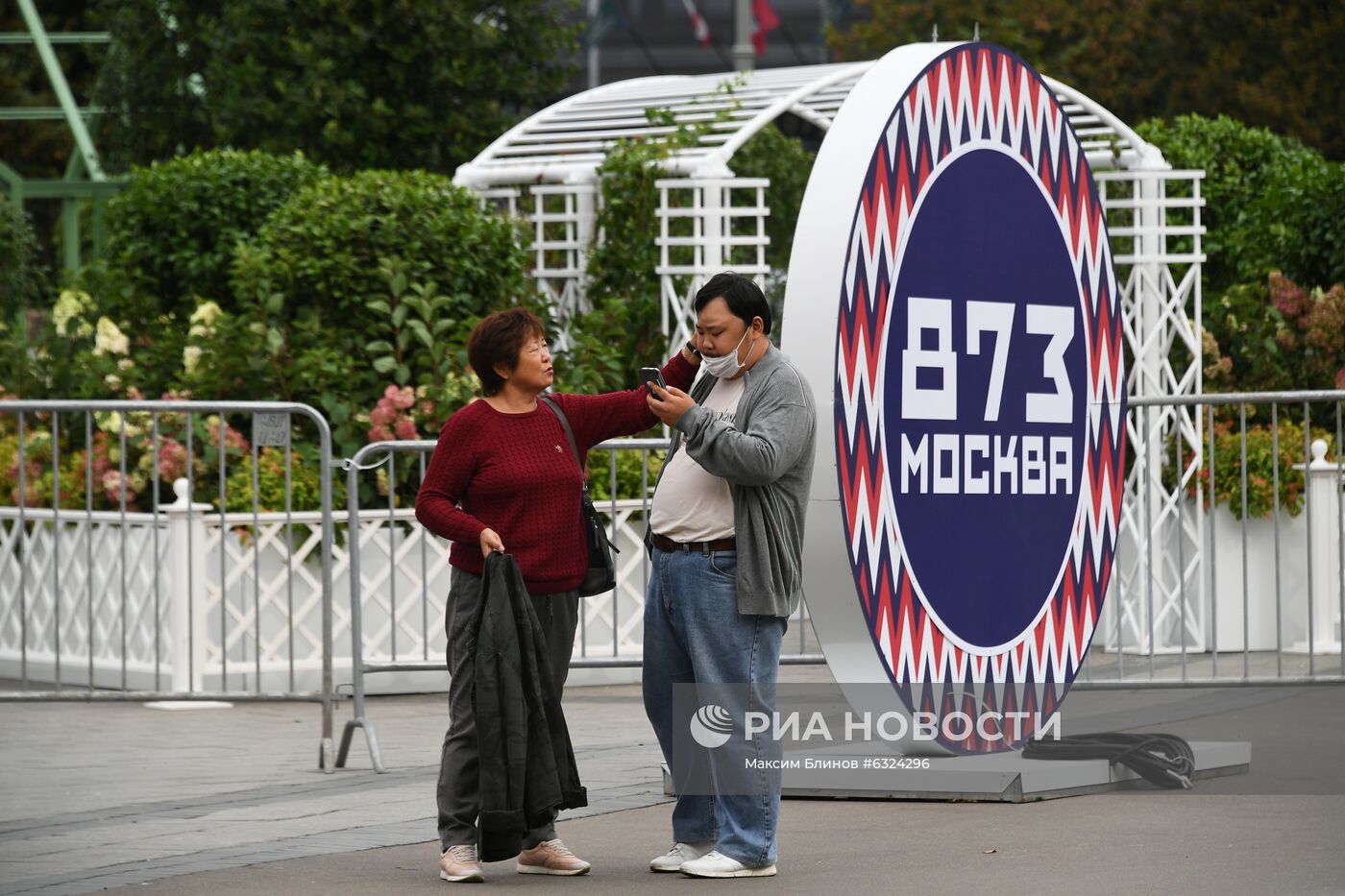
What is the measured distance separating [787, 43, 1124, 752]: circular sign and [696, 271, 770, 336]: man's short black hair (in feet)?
1.94

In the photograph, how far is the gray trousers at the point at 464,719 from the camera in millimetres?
6484

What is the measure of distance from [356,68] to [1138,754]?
1275 centimetres

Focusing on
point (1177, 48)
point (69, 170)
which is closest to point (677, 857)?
point (69, 170)

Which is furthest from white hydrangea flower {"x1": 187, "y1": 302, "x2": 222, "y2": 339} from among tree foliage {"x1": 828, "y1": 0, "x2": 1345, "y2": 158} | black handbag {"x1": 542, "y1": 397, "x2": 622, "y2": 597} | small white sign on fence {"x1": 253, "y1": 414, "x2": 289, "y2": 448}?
tree foliage {"x1": 828, "y1": 0, "x2": 1345, "y2": 158}

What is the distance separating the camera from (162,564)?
10891 mm

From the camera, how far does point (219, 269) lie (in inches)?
547

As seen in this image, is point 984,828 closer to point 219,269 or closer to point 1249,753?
point 1249,753

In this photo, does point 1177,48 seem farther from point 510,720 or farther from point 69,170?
point 510,720

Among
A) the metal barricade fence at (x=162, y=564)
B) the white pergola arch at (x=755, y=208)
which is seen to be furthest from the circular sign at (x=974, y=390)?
the white pergola arch at (x=755, y=208)

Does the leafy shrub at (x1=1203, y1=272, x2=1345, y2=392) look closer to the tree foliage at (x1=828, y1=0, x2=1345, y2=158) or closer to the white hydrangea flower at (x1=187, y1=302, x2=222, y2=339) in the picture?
the white hydrangea flower at (x1=187, y1=302, x2=222, y2=339)

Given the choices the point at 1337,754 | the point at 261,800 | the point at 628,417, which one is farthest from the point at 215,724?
the point at 1337,754

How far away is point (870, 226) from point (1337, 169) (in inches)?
309

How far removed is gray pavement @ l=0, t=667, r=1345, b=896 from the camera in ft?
21.0

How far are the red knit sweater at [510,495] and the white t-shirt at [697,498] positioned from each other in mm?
272
